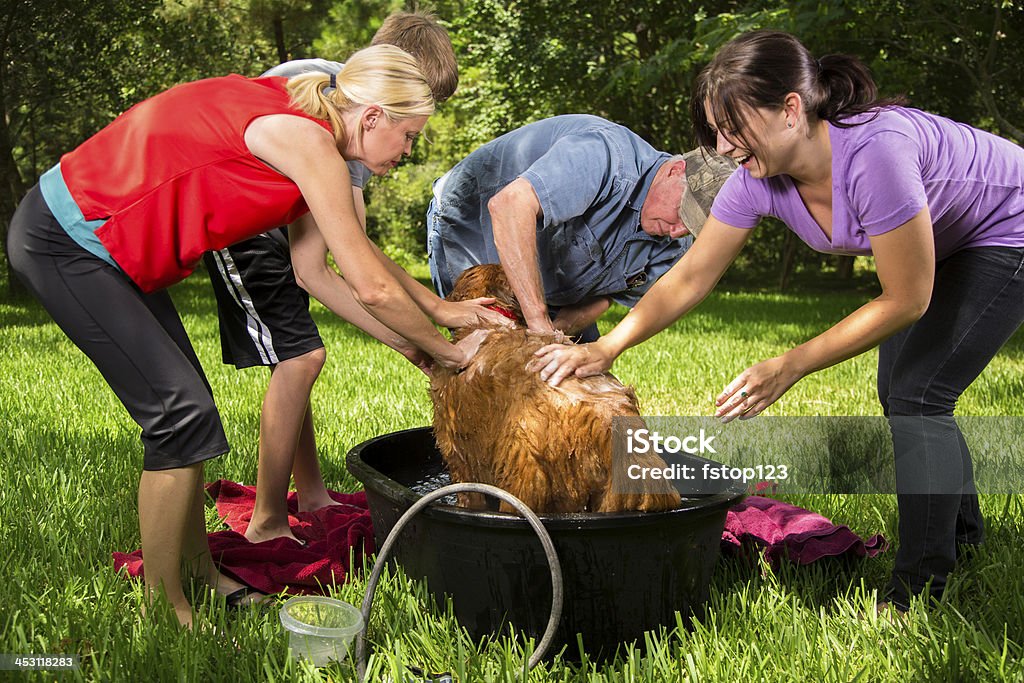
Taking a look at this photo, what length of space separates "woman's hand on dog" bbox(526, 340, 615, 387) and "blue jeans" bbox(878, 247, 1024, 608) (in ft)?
3.51

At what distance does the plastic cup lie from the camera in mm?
2830

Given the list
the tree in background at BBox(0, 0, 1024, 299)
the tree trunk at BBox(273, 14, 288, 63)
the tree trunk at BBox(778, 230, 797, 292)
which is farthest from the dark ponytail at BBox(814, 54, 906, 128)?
the tree trunk at BBox(778, 230, 797, 292)

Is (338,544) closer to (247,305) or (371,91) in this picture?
(247,305)

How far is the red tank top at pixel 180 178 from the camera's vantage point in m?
2.92

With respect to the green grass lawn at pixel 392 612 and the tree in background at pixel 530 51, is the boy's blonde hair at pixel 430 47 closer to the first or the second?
the green grass lawn at pixel 392 612

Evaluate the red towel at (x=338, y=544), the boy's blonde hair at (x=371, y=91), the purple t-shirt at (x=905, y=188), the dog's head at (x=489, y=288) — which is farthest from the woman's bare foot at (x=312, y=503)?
the purple t-shirt at (x=905, y=188)

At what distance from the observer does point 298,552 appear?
3.84 metres

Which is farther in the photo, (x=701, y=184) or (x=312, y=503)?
(x=312, y=503)

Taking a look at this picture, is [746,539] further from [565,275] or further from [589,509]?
[565,275]

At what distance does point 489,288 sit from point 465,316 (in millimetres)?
315

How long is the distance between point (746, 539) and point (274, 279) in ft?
7.49

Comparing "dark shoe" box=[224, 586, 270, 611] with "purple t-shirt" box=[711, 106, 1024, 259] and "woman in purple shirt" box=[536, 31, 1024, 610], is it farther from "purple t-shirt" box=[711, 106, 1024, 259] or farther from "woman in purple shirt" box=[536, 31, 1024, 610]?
"purple t-shirt" box=[711, 106, 1024, 259]

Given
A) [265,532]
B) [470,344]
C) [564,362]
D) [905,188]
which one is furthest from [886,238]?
[265,532]

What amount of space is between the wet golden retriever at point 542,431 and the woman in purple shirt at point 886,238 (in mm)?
102
